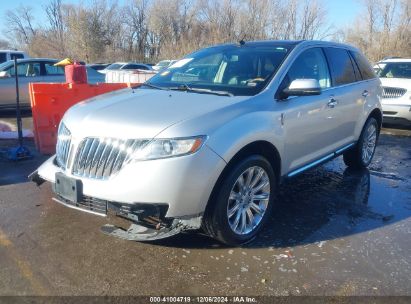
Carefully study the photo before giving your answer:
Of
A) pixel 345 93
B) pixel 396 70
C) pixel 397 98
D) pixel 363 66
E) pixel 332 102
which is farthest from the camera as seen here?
pixel 396 70

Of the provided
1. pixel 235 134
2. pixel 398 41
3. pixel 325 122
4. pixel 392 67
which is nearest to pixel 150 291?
pixel 235 134

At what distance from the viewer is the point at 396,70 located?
10.5 m

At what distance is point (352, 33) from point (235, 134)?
146 ft

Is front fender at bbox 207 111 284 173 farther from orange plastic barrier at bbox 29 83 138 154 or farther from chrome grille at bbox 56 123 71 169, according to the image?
orange plastic barrier at bbox 29 83 138 154

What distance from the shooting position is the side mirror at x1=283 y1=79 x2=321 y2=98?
12.3ft

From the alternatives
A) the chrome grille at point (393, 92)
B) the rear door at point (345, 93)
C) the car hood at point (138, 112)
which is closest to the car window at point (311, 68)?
the rear door at point (345, 93)

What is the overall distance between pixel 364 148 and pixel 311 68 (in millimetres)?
2149

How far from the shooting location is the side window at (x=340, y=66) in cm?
491

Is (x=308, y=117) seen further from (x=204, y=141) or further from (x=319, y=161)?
(x=204, y=141)

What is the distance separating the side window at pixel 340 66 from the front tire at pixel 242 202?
6.08ft

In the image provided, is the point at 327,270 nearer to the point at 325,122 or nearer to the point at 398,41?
the point at 325,122

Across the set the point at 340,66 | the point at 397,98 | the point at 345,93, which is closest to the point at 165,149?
the point at 345,93

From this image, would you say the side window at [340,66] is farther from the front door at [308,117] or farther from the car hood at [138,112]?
the car hood at [138,112]

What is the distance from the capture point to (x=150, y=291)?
2924mm
